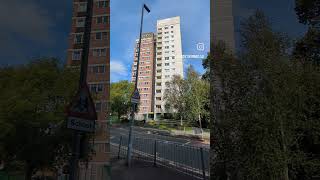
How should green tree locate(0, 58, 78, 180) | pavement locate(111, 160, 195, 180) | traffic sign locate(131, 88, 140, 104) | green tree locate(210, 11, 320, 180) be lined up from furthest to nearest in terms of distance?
green tree locate(0, 58, 78, 180)
pavement locate(111, 160, 195, 180)
traffic sign locate(131, 88, 140, 104)
green tree locate(210, 11, 320, 180)

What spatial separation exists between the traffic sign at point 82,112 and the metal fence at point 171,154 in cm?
222

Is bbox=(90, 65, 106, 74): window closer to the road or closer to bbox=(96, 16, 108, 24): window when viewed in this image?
bbox=(96, 16, 108, 24): window

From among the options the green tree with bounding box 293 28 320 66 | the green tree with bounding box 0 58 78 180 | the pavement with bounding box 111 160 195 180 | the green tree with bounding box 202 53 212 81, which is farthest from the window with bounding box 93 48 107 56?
the green tree with bounding box 293 28 320 66

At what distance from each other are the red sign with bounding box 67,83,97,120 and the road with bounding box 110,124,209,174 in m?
2.09

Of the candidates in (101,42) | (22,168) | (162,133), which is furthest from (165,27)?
(22,168)

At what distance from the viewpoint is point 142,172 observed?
6.33m

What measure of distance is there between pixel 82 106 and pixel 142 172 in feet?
8.41

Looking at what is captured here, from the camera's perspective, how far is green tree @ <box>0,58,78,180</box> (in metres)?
10.2

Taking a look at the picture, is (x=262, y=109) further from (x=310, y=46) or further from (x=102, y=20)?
Answer: (x=310, y=46)

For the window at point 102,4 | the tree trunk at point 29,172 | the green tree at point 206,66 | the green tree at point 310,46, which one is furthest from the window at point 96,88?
the tree trunk at point 29,172

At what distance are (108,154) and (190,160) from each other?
61.2 inches

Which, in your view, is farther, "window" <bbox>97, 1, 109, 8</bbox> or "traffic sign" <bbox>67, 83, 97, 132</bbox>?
"window" <bbox>97, 1, 109, 8</bbox>

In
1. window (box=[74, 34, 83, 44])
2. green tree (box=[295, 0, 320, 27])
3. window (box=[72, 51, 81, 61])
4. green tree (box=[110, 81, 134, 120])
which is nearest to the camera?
green tree (box=[110, 81, 134, 120])

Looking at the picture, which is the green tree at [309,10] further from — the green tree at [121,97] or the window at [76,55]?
the window at [76,55]
